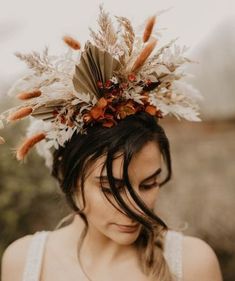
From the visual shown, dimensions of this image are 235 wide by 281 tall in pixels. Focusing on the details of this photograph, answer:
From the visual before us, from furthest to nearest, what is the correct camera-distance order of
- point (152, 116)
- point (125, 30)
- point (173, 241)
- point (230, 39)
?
point (230, 39), point (173, 241), point (152, 116), point (125, 30)

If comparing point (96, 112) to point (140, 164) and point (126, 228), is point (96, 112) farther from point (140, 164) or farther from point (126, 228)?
point (126, 228)

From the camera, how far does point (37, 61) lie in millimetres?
2086

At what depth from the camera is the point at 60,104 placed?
2152 mm

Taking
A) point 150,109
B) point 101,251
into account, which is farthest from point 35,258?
point 150,109

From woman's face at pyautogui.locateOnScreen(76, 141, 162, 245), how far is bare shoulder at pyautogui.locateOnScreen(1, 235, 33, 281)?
0.55 meters

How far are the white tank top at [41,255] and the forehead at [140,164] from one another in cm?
45

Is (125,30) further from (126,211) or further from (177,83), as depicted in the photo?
(126,211)

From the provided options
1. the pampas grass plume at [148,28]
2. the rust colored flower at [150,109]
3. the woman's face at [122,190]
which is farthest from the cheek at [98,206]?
the pampas grass plume at [148,28]

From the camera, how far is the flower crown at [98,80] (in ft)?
6.72

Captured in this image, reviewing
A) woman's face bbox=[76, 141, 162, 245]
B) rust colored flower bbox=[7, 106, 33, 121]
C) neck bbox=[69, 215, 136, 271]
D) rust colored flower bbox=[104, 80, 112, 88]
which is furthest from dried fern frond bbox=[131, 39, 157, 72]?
neck bbox=[69, 215, 136, 271]

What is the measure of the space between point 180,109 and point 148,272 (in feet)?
2.32

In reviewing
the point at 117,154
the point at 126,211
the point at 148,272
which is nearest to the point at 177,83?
the point at 117,154

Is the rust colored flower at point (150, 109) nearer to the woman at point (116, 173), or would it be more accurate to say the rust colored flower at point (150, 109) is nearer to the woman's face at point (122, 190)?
the woman at point (116, 173)

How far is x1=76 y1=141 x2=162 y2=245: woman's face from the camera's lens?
6.88 ft
